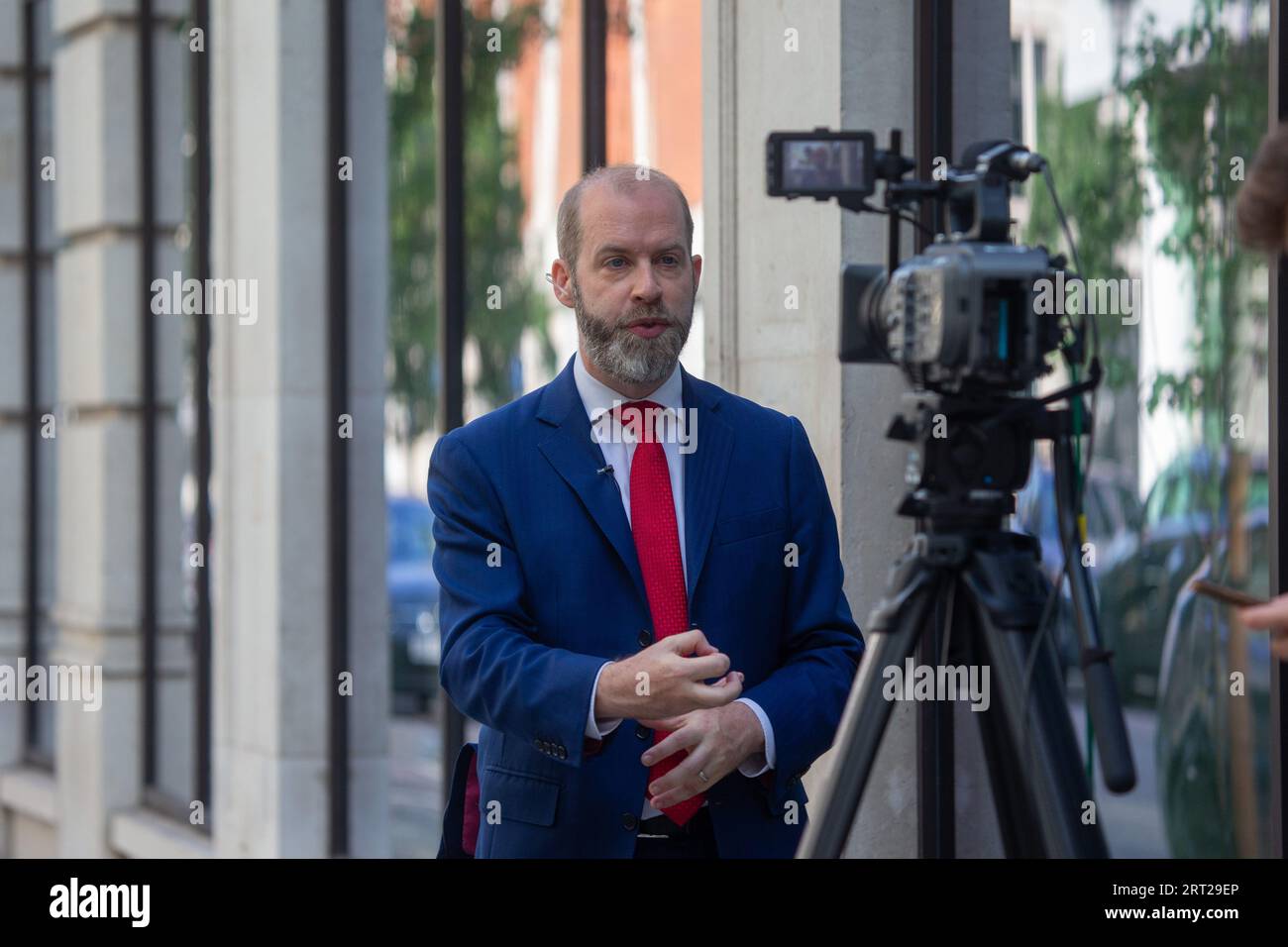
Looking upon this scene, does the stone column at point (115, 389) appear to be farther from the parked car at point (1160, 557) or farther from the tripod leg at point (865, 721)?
the tripod leg at point (865, 721)

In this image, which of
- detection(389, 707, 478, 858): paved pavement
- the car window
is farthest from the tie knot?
the car window

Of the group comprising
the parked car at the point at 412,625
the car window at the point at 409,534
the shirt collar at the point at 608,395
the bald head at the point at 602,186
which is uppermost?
the bald head at the point at 602,186

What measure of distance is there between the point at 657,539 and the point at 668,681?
0.38 meters

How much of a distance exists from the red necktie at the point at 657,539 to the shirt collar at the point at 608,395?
0.02 meters

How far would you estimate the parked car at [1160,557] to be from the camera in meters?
4.30

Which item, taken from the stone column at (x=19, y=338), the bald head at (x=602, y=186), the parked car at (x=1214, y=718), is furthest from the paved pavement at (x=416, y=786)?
the bald head at (x=602, y=186)

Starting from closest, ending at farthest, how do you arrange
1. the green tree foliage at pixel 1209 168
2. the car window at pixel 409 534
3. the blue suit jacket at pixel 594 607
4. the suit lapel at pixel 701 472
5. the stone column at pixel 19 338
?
the blue suit jacket at pixel 594 607, the suit lapel at pixel 701 472, the green tree foliage at pixel 1209 168, the stone column at pixel 19 338, the car window at pixel 409 534

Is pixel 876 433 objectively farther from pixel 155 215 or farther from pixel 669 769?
pixel 155 215

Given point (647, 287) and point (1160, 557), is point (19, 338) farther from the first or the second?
point (647, 287)

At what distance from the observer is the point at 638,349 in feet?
8.70

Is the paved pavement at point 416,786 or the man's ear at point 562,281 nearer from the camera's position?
the man's ear at point 562,281

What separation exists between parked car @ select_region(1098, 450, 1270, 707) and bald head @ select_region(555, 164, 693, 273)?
56.6 inches

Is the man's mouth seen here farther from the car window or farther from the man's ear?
the car window

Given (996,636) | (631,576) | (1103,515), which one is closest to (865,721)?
(996,636)
